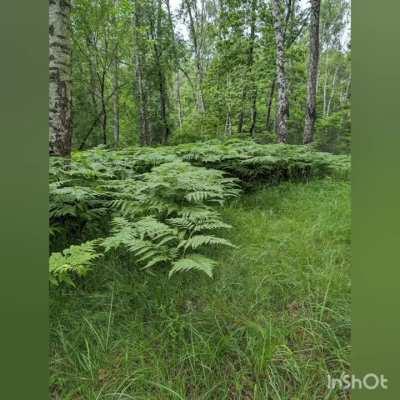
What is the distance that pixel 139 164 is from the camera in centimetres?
409

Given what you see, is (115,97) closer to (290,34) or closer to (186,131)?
(186,131)

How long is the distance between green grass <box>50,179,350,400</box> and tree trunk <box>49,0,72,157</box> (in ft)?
4.66

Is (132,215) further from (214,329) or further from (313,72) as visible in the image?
(313,72)

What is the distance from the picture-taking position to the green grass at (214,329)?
1378 millimetres

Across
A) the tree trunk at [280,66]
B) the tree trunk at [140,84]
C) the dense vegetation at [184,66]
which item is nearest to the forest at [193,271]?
the tree trunk at [280,66]

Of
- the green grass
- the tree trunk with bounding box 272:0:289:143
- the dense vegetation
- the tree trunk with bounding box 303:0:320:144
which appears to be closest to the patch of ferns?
the green grass

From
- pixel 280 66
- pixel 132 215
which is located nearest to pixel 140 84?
pixel 280 66

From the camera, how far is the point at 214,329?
164 centimetres

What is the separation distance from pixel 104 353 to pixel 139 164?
286 cm

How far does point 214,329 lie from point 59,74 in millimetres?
2610

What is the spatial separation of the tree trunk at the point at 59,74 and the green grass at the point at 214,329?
142cm

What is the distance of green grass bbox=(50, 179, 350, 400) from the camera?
1378 millimetres

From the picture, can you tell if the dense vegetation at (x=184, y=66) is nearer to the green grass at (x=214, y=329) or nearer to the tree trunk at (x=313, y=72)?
the tree trunk at (x=313, y=72)
